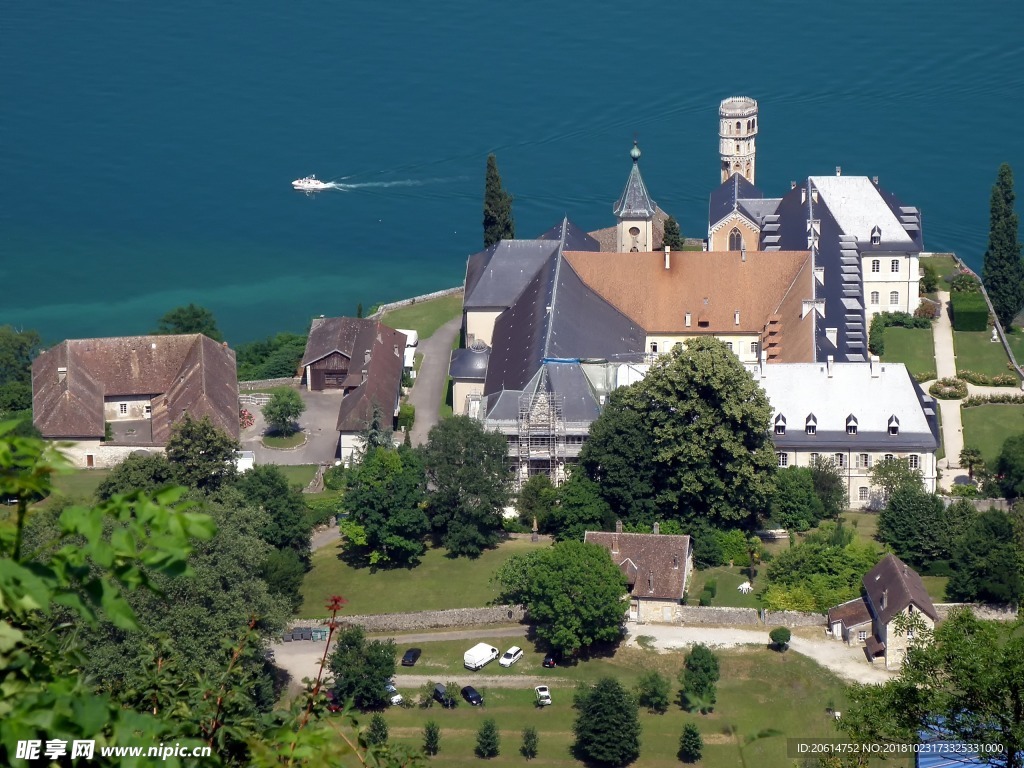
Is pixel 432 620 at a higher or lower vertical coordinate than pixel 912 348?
lower

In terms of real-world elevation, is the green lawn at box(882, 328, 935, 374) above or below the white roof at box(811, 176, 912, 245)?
below

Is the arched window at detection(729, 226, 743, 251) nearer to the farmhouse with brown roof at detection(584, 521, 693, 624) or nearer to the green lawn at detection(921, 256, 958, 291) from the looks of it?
the green lawn at detection(921, 256, 958, 291)

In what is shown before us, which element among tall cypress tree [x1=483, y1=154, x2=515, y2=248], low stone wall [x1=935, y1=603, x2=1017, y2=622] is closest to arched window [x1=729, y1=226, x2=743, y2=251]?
tall cypress tree [x1=483, y1=154, x2=515, y2=248]

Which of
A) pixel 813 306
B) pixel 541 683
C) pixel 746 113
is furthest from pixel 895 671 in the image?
pixel 746 113

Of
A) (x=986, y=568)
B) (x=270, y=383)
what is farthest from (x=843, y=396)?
(x=270, y=383)

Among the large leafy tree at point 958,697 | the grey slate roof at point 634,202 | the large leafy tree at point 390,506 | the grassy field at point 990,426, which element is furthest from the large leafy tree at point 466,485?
the large leafy tree at point 958,697

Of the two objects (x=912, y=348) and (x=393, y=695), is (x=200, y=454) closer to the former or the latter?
(x=393, y=695)
